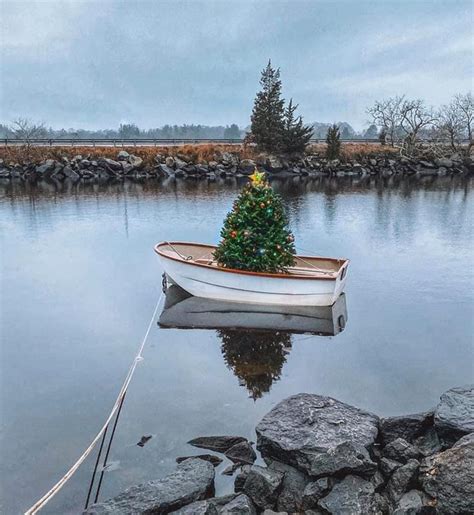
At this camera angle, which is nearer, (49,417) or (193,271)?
(49,417)

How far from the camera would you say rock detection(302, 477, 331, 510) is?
511 cm

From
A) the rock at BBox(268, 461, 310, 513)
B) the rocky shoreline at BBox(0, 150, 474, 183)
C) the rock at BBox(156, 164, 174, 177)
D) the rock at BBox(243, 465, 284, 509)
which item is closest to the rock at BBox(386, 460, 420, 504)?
the rock at BBox(268, 461, 310, 513)

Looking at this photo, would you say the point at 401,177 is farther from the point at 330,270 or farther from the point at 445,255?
the point at 330,270

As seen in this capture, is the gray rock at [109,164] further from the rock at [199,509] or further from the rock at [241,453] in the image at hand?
the rock at [199,509]

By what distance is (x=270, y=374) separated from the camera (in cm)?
845

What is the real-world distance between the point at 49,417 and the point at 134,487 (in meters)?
2.43

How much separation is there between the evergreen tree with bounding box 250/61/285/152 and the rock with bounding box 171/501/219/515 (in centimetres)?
4483

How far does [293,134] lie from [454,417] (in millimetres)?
44054

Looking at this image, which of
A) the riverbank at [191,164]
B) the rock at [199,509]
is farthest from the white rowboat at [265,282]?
the riverbank at [191,164]

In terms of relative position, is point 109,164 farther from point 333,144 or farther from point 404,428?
point 404,428

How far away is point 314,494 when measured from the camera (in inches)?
202

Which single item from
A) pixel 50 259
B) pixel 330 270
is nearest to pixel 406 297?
pixel 330 270

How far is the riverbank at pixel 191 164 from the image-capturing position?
143 feet

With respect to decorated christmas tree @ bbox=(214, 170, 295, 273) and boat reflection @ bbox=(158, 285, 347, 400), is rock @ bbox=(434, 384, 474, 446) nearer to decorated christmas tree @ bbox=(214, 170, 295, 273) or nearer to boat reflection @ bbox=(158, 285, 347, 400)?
boat reflection @ bbox=(158, 285, 347, 400)
